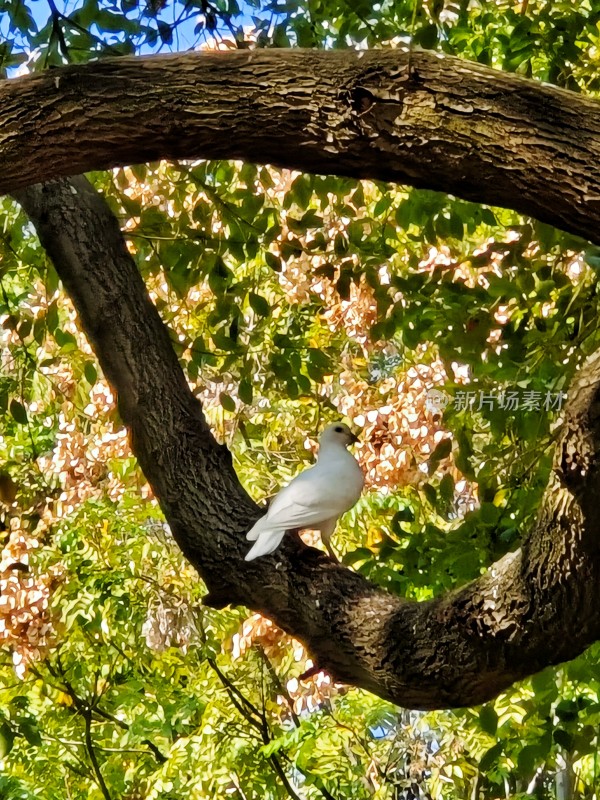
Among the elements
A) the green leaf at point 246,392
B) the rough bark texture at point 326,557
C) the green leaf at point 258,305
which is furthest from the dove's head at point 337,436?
the rough bark texture at point 326,557

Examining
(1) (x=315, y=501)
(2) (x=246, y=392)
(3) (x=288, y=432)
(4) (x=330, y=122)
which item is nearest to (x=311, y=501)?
(1) (x=315, y=501)

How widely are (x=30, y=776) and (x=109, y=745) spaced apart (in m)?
0.38

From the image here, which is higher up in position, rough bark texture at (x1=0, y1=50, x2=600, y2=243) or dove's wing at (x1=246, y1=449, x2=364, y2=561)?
rough bark texture at (x1=0, y1=50, x2=600, y2=243)

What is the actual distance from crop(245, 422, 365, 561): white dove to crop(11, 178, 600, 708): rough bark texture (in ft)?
0.13

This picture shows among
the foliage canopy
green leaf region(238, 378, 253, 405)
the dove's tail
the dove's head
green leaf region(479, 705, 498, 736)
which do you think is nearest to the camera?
the dove's tail

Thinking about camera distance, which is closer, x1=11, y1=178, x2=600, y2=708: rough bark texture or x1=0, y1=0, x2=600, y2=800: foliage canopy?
x1=11, y1=178, x2=600, y2=708: rough bark texture

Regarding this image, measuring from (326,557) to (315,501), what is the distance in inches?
13.2

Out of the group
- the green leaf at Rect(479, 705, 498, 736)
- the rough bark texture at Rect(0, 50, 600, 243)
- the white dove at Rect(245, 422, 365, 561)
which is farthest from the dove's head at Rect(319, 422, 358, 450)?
the rough bark texture at Rect(0, 50, 600, 243)

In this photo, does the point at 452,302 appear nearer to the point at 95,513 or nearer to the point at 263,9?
the point at 263,9

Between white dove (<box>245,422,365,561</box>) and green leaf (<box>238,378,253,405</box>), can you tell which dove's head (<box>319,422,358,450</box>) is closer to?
white dove (<box>245,422,365,561</box>)

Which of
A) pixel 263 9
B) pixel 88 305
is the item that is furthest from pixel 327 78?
pixel 263 9

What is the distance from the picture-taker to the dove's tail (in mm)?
1931

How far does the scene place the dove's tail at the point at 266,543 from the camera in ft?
6.33

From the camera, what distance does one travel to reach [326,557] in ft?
6.44
